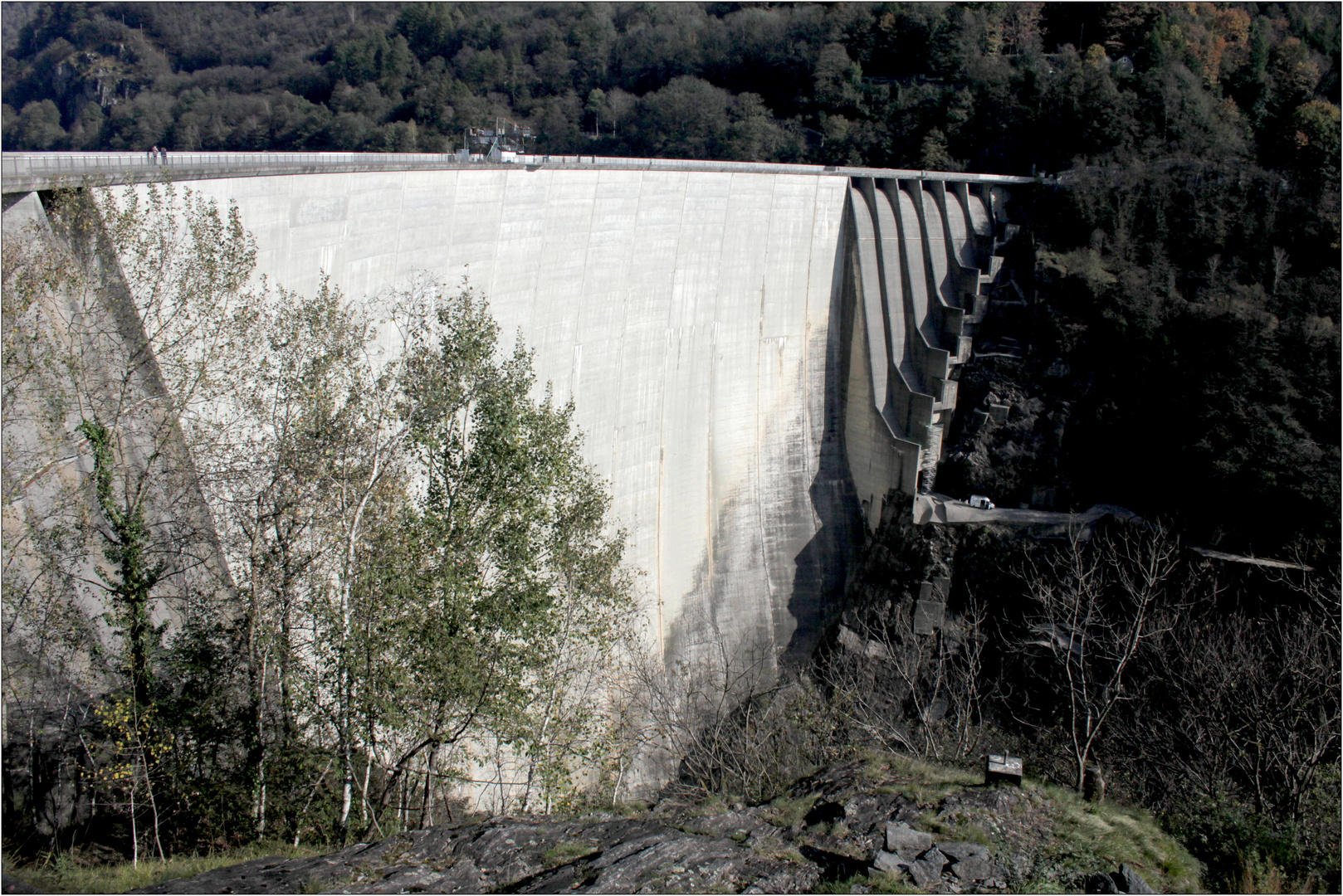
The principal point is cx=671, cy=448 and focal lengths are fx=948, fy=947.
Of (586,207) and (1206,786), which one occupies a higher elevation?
(586,207)

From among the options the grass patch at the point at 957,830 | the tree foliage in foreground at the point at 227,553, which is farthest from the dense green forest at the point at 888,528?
the grass patch at the point at 957,830

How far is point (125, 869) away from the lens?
7305mm

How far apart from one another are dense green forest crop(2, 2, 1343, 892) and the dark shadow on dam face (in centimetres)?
70

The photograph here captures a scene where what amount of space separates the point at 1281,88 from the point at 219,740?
114 ft

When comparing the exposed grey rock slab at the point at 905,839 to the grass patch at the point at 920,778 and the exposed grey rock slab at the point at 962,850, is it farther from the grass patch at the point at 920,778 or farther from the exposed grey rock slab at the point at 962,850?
the grass patch at the point at 920,778

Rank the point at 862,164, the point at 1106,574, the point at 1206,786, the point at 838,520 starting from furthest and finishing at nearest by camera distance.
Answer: the point at 862,164 → the point at 838,520 → the point at 1106,574 → the point at 1206,786

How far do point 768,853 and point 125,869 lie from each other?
4.99m

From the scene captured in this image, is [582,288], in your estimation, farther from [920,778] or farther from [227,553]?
[920,778]

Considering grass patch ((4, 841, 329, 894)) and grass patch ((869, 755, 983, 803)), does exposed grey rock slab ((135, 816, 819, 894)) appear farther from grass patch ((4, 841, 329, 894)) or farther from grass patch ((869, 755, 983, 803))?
grass patch ((869, 755, 983, 803))

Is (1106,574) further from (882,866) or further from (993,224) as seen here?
(882,866)

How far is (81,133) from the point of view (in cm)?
3656

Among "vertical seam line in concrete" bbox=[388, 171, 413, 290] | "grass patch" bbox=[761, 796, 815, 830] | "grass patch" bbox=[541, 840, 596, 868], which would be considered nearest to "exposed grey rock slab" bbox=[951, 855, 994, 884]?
"grass patch" bbox=[761, 796, 815, 830]

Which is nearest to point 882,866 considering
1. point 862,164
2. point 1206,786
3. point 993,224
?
point 1206,786

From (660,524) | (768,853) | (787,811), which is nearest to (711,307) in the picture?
(660,524)
